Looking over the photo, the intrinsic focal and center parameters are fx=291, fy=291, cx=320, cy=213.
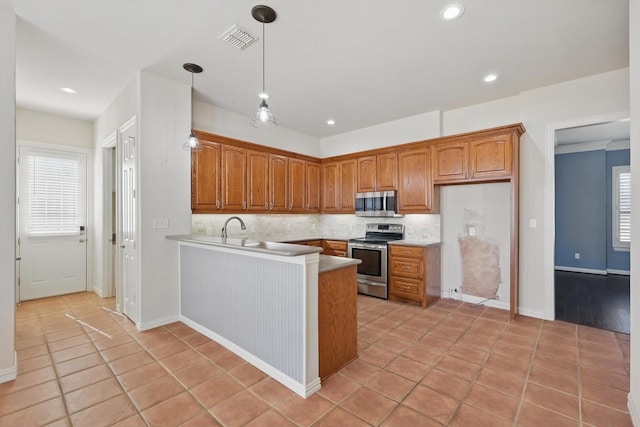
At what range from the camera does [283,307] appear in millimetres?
2285

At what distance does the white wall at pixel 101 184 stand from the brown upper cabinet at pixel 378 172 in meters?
3.68

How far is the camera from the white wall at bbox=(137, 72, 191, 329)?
3330mm

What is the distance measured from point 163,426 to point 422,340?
2428mm

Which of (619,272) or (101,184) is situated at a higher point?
(101,184)

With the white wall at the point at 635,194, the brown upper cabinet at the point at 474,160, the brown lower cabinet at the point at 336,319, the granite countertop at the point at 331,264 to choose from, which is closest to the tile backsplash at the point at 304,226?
the brown upper cabinet at the point at 474,160

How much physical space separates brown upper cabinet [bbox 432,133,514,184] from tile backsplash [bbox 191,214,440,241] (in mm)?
790

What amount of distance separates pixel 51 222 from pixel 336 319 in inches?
193

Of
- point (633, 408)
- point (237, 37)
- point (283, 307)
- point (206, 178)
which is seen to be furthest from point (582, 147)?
point (206, 178)

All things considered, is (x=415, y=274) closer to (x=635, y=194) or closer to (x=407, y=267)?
(x=407, y=267)

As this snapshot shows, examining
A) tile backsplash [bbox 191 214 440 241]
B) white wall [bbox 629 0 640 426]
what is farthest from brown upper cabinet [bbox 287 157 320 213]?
white wall [bbox 629 0 640 426]

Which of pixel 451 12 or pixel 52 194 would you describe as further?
pixel 52 194

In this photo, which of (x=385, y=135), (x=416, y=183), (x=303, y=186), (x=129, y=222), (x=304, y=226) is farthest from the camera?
(x=304, y=226)

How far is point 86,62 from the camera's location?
3.13 metres

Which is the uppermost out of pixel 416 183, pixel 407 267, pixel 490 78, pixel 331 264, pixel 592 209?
pixel 490 78
